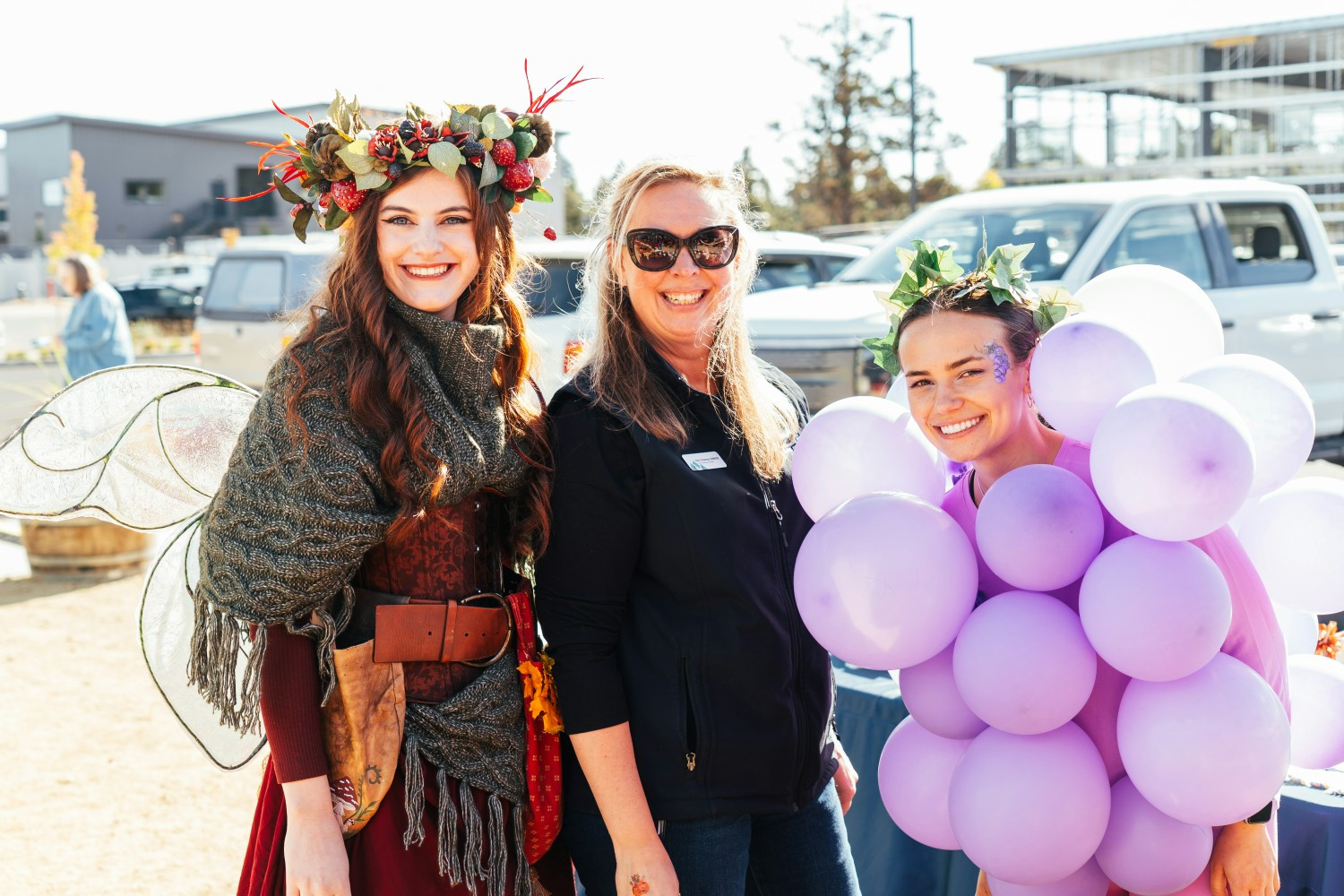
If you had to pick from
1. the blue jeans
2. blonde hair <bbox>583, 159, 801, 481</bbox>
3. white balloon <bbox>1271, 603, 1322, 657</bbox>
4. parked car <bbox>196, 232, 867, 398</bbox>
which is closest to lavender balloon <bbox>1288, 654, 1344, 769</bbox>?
white balloon <bbox>1271, 603, 1322, 657</bbox>

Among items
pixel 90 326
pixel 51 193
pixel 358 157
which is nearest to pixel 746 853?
pixel 358 157

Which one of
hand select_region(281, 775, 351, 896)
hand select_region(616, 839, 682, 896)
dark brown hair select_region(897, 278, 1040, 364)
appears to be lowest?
hand select_region(616, 839, 682, 896)

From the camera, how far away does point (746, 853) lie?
1.98m

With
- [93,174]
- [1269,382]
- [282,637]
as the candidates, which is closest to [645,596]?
[282,637]

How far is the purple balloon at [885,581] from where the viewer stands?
1.80m

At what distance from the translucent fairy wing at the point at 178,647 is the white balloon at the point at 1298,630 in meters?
2.05

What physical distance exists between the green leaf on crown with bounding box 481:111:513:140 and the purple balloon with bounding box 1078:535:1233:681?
4.10 ft

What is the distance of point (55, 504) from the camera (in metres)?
2.15

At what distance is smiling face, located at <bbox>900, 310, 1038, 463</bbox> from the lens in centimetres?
187

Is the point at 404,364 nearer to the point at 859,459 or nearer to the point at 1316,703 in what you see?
the point at 859,459

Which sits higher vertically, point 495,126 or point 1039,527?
point 495,126

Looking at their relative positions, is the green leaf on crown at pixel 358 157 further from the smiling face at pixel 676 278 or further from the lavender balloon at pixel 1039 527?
the lavender balloon at pixel 1039 527

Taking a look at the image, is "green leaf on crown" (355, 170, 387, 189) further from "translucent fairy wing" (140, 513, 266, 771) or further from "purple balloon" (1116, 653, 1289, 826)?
"purple balloon" (1116, 653, 1289, 826)

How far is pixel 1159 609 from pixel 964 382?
47 cm
